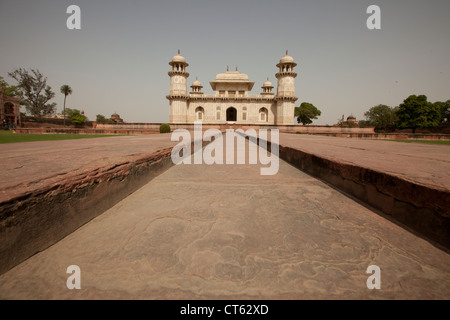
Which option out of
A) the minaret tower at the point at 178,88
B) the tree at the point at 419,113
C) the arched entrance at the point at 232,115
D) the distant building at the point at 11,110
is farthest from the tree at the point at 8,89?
the tree at the point at 419,113

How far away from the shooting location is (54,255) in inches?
32.4

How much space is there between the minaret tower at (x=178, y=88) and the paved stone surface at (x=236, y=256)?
103 ft

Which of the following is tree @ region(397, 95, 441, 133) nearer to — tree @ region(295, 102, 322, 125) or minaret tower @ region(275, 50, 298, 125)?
tree @ region(295, 102, 322, 125)

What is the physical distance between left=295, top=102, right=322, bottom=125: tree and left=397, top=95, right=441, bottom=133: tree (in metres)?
18.8

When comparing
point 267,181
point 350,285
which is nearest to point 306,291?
point 350,285

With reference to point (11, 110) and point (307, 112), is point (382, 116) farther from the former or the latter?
point (11, 110)

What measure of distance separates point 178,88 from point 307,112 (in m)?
34.7

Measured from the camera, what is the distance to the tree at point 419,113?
32781 mm

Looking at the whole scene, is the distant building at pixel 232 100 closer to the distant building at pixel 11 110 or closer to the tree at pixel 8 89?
the distant building at pixel 11 110

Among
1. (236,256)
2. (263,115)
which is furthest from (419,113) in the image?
(236,256)

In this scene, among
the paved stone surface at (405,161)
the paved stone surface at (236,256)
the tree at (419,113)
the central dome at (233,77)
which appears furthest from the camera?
the central dome at (233,77)
